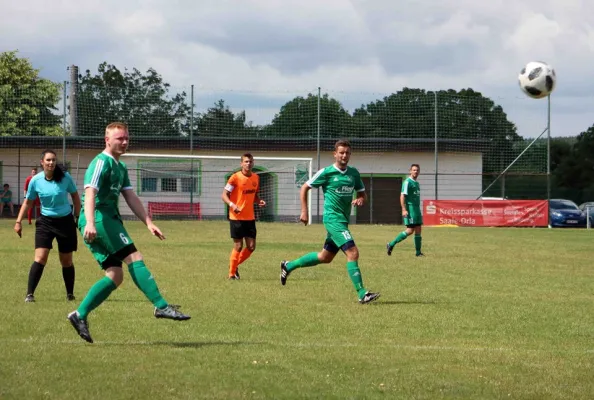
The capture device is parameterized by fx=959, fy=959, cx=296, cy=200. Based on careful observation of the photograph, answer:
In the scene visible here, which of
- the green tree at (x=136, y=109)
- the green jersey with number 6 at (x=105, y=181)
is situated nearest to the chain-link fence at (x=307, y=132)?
the green tree at (x=136, y=109)

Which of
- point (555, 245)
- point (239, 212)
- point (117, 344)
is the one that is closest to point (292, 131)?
point (555, 245)

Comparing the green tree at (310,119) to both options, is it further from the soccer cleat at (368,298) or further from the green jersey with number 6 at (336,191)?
the soccer cleat at (368,298)

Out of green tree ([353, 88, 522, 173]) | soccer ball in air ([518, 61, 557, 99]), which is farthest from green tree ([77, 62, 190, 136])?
soccer ball in air ([518, 61, 557, 99])

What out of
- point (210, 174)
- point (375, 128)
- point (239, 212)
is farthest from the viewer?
point (375, 128)

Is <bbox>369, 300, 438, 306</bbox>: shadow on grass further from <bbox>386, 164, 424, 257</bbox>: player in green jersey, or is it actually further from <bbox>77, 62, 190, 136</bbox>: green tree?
<bbox>77, 62, 190, 136</bbox>: green tree

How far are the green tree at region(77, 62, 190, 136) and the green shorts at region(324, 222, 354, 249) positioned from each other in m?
29.5

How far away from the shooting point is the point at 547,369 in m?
7.46

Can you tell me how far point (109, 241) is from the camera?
8297 mm

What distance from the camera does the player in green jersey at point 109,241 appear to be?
27.1 feet

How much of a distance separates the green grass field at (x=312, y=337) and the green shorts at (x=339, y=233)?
724mm

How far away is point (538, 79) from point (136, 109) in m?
26.9

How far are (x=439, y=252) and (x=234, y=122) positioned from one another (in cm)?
2323

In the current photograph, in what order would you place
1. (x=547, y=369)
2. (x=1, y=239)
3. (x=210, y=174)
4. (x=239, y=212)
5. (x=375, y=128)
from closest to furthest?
1. (x=547, y=369)
2. (x=239, y=212)
3. (x=1, y=239)
4. (x=210, y=174)
5. (x=375, y=128)

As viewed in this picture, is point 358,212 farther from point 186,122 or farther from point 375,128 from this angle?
point 186,122
